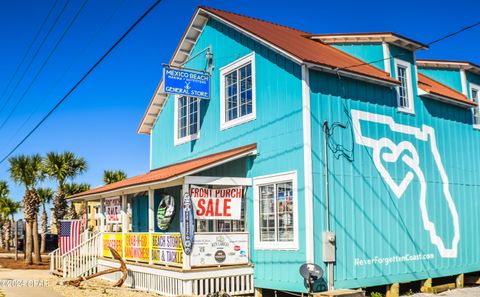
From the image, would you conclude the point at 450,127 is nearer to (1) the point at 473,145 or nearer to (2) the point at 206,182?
(1) the point at 473,145

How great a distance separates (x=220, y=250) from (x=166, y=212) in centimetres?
375

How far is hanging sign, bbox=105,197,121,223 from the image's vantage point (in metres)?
18.9

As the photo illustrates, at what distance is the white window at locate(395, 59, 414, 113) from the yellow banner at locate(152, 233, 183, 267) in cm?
763

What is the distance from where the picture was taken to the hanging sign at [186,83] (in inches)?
623

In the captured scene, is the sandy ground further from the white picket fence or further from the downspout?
the downspout

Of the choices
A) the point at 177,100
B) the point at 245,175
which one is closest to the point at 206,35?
the point at 177,100

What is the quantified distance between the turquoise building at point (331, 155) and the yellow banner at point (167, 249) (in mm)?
692

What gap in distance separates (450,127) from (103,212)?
13174 millimetres

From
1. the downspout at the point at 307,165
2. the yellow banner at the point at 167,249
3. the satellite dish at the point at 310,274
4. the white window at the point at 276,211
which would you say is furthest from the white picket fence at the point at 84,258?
the satellite dish at the point at 310,274

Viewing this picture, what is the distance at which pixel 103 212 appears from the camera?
20406 millimetres

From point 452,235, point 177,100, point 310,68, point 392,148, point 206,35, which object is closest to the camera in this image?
point 310,68

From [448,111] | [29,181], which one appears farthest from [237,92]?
[29,181]

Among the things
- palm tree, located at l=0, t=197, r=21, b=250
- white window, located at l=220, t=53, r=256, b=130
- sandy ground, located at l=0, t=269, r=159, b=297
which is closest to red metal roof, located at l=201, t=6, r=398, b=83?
white window, located at l=220, t=53, r=256, b=130

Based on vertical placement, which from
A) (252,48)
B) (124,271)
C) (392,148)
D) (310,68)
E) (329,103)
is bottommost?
(124,271)
